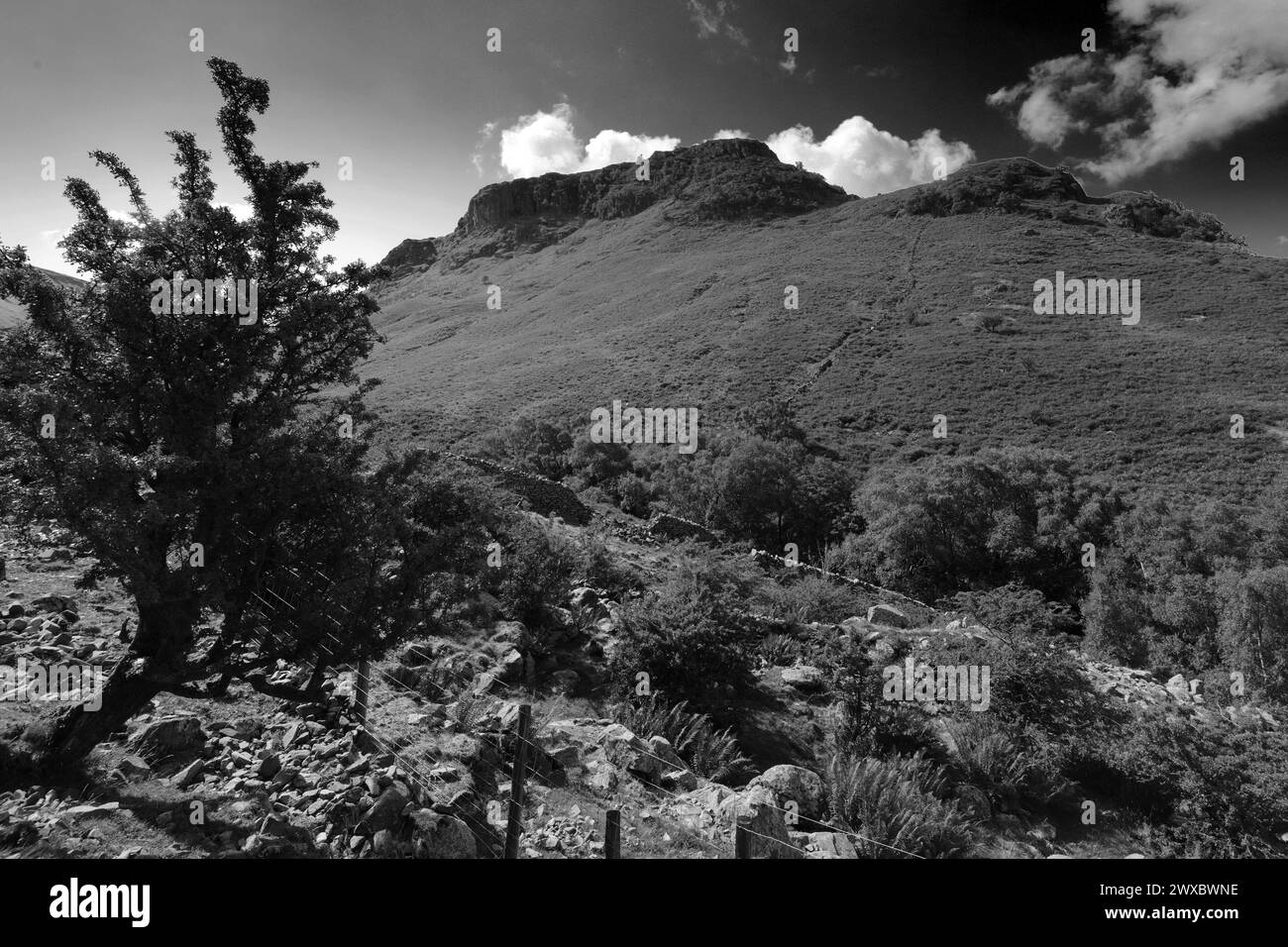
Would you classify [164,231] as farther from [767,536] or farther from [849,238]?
[849,238]

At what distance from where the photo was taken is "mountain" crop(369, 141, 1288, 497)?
129 ft

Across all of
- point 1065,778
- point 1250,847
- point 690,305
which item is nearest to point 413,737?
point 1065,778

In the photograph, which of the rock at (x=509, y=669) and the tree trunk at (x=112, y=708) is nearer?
the tree trunk at (x=112, y=708)

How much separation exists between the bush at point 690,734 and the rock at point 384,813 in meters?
4.09

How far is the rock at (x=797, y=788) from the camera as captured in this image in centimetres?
744

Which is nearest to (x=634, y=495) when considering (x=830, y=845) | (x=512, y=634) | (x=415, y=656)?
(x=512, y=634)

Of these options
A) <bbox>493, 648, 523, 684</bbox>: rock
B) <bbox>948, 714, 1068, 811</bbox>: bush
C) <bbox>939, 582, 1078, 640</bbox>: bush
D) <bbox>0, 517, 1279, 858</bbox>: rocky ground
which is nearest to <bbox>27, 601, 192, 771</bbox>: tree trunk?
<bbox>0, 517, 1279, 858</bbox>: rocky ground

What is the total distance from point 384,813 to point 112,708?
106 inches

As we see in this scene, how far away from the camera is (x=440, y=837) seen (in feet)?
17.4

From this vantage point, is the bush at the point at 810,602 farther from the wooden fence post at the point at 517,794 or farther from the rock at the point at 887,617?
the wooden fence post at the point at 517,794

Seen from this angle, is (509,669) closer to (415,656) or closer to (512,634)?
(512,634)

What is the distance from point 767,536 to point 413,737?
2434 centimetres

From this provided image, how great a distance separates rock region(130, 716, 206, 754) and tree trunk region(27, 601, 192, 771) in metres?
0.64

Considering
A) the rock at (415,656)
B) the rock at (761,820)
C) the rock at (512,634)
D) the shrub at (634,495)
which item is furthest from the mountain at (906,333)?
the rock at (415,656)
